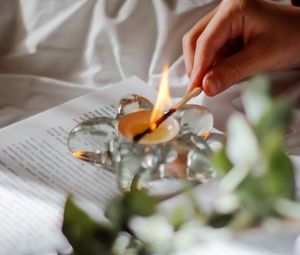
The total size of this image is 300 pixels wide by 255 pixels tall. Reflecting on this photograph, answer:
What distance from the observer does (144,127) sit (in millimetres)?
511

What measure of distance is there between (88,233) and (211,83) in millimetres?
453

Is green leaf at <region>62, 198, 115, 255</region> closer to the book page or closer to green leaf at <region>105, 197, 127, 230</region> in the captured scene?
green leaf at <region>105, 197, 127, 230</region>

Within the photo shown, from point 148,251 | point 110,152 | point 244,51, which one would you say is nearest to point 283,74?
point 244,51

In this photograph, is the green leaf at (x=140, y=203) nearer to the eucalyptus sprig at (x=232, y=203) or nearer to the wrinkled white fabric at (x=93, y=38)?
the eucalyptus sprig at (x=232, y=203)

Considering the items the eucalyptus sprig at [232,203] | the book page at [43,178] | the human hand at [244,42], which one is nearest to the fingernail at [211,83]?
the human hand at [244,42]

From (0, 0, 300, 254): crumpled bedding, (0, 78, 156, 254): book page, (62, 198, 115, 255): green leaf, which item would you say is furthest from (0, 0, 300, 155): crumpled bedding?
(62, 198, 115, 255): green leaf

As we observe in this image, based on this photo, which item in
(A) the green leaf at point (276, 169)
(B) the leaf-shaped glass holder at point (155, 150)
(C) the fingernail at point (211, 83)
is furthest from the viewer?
(C) the fingernail at point (211, 83)

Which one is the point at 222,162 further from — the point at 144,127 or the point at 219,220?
the point at 144,127

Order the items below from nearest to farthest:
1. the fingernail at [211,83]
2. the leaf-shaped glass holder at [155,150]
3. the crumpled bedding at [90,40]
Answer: the leaf-shaped glass holder at [155,150] < the fingernail at [211,83] < the crumpled bedding at [90,40]

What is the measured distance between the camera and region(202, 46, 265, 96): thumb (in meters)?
0.66

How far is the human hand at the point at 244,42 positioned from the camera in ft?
2.20

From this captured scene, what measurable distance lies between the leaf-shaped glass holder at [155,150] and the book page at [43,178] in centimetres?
2

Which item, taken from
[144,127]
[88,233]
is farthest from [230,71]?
[88,233]

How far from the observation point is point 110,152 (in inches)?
23.6
